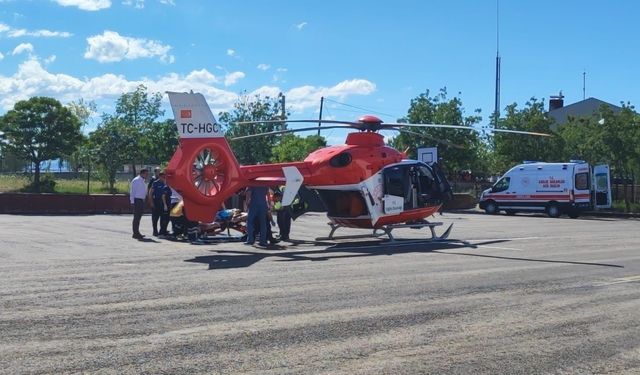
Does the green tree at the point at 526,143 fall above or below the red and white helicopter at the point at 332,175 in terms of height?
above

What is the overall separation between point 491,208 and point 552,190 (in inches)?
143

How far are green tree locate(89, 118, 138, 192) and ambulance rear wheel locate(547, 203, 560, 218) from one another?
21719mm

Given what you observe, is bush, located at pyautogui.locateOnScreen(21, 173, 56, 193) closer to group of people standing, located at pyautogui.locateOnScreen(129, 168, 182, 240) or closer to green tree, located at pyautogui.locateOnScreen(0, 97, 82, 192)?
green tree, located at pyautogui.locateOnScreen(0, 97, 82, 192)

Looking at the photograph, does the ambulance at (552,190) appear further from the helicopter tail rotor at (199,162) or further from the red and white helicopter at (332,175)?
the helicopter tail rotor at (199,162)

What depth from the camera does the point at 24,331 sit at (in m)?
7.11

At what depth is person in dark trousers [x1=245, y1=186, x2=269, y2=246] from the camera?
1625 centimetres

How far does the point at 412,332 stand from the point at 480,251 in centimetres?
859

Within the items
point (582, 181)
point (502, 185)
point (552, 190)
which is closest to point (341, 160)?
point (552, 190)

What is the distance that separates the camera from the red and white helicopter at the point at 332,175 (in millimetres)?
15016

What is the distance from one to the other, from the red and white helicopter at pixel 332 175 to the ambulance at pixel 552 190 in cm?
1775

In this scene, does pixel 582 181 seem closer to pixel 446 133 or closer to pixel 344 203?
pixel 446 133

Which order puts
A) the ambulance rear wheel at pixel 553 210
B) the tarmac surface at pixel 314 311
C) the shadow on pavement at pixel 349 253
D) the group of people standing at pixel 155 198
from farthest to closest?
the ambulance rear wheel at pixel 553 210 < the group of people standing at pixel 155 198 < the shadow on pavement at pixel 349 253 < the tarmac surface at pixel 314 311

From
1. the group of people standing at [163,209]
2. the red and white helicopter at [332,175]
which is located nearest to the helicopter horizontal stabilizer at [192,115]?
the red and white helicopter at [332,175]

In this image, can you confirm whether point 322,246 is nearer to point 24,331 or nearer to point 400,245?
point 400,245
